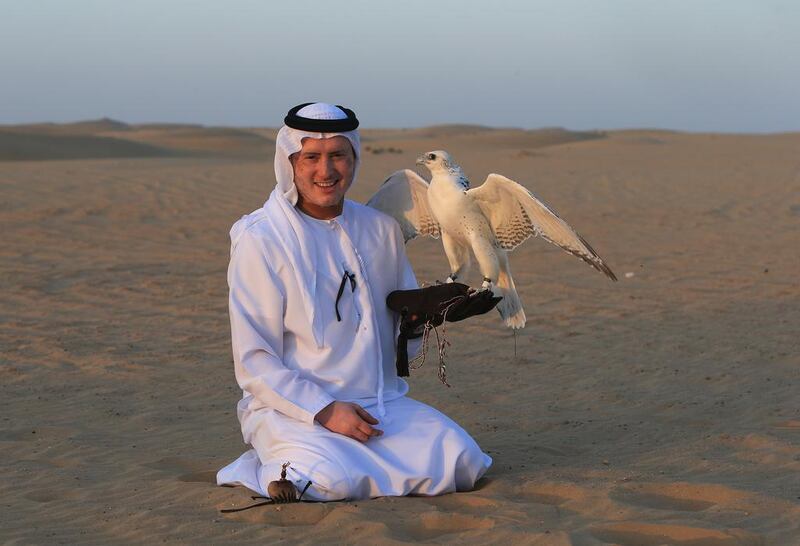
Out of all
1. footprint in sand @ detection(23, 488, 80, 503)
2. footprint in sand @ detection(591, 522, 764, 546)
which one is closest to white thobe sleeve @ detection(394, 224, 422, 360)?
footprint in sand @ detection(591, 522, 764, 546)

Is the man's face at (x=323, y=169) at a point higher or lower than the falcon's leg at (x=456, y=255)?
Result: higher

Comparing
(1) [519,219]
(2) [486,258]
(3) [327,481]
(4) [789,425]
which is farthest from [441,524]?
(4) [789,425]

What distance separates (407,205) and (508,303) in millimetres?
629

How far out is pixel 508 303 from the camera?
505 centimetres

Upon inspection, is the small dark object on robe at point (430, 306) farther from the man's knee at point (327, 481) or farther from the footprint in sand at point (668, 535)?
the footprint in sand at point (668, 535)

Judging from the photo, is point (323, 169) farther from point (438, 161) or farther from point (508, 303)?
point (508, 303)

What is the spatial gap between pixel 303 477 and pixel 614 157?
880 inches

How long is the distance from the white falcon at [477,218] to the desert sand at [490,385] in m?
0.82

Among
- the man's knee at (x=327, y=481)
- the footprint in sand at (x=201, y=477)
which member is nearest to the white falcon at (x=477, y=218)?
the man's knee at (x=327, y=481)

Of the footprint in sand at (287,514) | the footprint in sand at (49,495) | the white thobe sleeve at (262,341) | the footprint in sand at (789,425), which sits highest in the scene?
the white thobe sleeve at (262,341)

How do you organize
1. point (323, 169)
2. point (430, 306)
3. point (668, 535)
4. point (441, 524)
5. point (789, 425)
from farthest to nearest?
point (789, 425) < point (430, 306) < point (323, 169) < point (441, 524) < point (668, 535)

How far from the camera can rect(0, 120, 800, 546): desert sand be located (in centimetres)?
386

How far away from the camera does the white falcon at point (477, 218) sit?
4809 mm

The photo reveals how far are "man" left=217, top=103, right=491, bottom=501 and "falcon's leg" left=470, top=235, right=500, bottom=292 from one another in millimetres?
608
